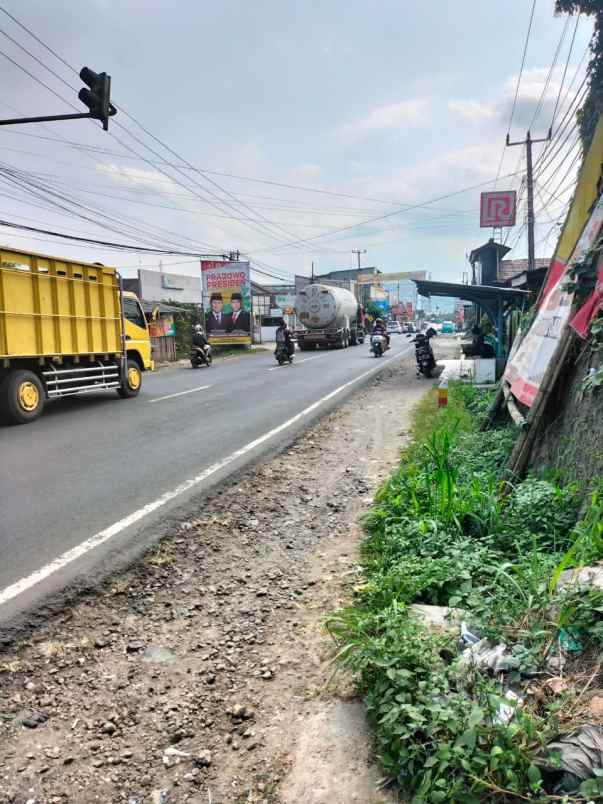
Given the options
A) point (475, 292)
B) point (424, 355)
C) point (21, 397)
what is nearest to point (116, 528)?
point (21, 397)

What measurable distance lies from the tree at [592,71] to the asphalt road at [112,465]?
36.2ft

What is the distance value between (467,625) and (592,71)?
18.3 m

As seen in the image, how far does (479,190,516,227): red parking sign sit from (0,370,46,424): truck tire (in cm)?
3237

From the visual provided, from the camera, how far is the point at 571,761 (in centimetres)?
190

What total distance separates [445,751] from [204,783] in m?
0.99

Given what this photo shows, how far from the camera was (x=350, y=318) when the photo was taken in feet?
112

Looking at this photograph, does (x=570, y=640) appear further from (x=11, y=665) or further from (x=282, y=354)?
(x=282, y=354)

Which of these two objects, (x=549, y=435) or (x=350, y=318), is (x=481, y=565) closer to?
(x=549, y=435)

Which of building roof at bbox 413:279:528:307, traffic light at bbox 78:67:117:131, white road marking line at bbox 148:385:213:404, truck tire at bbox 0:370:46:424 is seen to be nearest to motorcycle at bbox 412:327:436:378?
building roof at bbox 413:279:528:307

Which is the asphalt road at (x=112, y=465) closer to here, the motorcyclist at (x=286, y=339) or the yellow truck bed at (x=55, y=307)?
the yellow truck bed at (x=55, y=307)

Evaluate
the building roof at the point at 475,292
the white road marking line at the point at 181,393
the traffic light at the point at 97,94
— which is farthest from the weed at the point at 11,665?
the building roof at the point at 475,292

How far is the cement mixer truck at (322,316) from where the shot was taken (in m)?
30.6

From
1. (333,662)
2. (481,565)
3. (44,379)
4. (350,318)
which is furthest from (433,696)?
(350,318)

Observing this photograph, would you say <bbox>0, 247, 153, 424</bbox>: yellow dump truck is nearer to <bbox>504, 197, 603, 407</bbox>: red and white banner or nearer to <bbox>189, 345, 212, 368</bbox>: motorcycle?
<bbox>504, 197, 603, 407</bbox>: red and white banner
